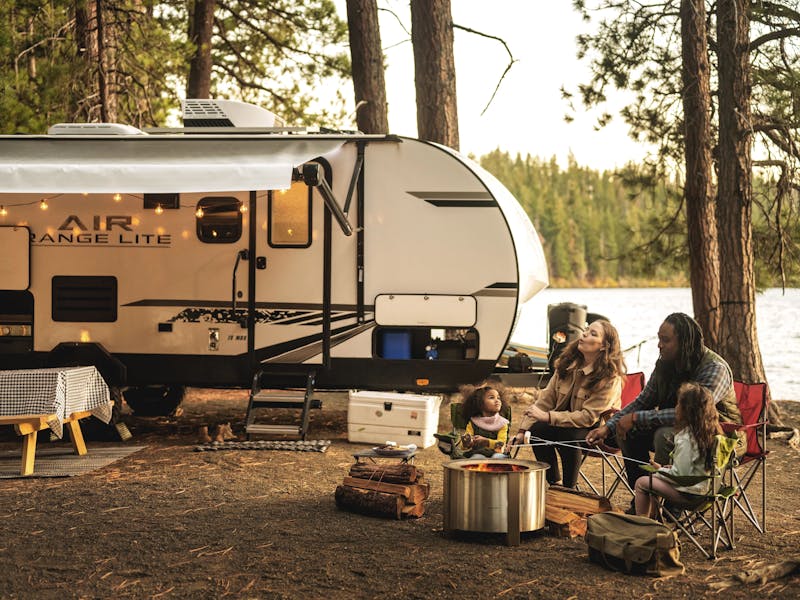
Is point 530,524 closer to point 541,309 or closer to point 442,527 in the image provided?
point 442,527

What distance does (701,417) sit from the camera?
17.4ft

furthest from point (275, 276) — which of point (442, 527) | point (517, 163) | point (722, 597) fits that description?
point (517, 163)

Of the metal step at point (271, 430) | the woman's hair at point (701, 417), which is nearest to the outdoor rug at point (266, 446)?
the metal step at point (271, 430)

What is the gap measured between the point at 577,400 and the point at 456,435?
33.6 inches

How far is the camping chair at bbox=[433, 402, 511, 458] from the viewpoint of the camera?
6357 millimetres

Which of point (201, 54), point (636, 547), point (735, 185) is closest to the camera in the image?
point (636, 547)

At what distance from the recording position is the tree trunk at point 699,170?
1049 cm

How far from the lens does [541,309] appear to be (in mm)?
13773

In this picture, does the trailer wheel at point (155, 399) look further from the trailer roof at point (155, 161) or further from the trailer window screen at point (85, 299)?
the trailer roof at point (155, 161)

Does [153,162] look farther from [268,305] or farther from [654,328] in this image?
[654,328]

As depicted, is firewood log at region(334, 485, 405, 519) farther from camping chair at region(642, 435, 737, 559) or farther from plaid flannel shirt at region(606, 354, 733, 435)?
camping chair at region(642, 435, 737, 559)

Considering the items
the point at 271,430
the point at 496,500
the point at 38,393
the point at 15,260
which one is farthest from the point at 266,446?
the point at 496,500

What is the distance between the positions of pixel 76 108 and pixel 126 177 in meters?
7.43

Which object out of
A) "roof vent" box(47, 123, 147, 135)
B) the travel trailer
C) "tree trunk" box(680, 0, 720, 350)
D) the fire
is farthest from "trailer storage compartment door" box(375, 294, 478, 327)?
the fire
